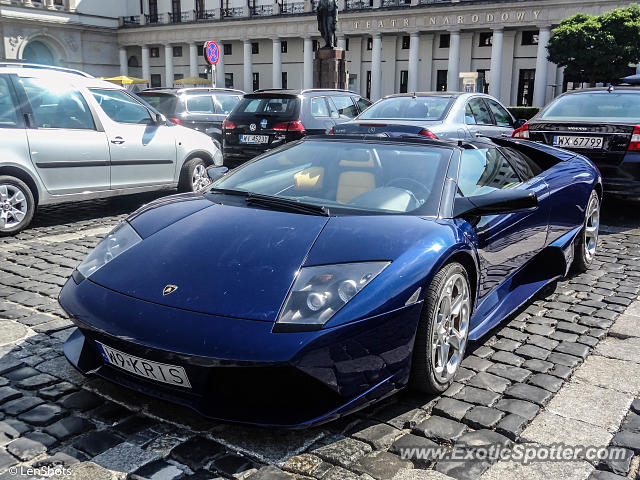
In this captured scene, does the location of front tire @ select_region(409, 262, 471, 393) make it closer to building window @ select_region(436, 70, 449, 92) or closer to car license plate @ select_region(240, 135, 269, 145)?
car license plate @ select_region(240, 135, 269, 145)

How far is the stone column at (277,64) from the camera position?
57750mm

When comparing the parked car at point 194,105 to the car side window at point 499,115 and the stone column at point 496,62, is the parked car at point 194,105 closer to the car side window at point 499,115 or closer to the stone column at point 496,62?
the car side window at point 499,115

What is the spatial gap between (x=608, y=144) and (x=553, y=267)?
354cm

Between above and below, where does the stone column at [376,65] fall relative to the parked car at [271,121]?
above

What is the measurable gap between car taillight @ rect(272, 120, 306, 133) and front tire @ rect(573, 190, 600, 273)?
5553 mm

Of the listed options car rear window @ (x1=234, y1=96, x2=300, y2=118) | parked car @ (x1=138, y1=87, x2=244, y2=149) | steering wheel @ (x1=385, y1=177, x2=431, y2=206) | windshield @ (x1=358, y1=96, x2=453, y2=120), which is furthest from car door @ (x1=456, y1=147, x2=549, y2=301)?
parked car @ (x1=138, y1=87, x2=244, y2=149)

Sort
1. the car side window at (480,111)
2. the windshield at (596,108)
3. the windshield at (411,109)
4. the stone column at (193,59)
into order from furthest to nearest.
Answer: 1. the stone column at (193,59)
2. the car side window at (480,111)
3. the windshield at (411,109)
4. the windshield at (596,108)

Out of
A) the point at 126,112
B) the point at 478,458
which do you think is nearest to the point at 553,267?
the point at 478,458

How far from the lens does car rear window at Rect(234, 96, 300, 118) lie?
10539mm

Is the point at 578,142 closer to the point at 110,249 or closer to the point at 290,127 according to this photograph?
the point at 290,127

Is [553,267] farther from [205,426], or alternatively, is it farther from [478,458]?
[205,426]

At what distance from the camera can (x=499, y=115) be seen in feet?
33.3

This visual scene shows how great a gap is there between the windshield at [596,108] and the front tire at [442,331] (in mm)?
5628

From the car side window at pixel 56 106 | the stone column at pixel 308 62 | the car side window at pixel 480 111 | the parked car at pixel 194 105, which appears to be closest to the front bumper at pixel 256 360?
the car side window at pixel 56 106
